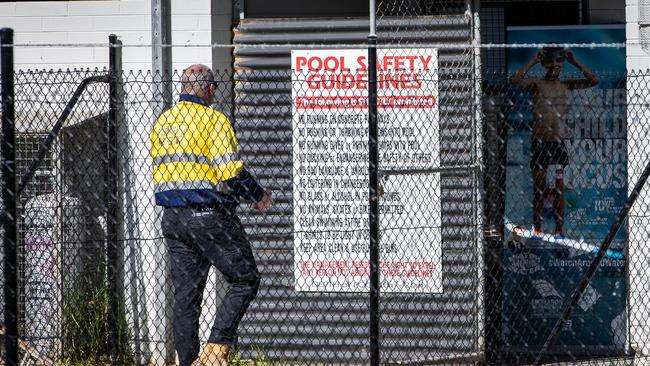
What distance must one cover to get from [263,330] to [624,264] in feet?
8.80

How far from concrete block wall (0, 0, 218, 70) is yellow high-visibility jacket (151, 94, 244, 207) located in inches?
55.7

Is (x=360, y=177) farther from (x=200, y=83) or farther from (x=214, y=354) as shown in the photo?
(x=214, y=354)

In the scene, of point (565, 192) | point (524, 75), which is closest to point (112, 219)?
point (524, 75)

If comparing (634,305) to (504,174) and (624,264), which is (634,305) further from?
(504,174)

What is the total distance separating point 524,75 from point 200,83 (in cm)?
275

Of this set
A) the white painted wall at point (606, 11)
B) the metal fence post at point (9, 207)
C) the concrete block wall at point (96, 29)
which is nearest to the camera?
the metal fence post at point (9, 207)

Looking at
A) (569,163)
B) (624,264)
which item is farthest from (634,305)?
(569,163)

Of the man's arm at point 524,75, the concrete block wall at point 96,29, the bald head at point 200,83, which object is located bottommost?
the bald head at point 200,83

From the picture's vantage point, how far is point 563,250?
9047 millimetres

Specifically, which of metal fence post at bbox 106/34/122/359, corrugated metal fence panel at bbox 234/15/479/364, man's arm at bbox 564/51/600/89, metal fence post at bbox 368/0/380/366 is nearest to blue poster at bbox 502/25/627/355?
man's arm at bbox 564/51/600/89

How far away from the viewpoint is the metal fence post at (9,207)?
6.53 meters

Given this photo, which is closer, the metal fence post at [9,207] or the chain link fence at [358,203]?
the metal fence post at [9,207]

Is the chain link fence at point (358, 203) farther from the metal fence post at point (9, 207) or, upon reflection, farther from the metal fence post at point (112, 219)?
the metal fence post at point (9, 207)

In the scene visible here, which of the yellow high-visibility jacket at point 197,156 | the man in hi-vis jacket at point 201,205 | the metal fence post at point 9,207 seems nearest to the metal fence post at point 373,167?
the man in hi-vis jacket at point 201,205
